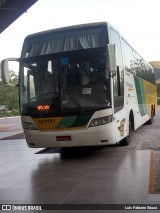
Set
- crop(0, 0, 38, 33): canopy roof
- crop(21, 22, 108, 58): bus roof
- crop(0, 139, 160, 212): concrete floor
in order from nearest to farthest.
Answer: crop(0, 139, 160, 212): concrete floor, crop(21, 22, 108, 58): bus roof, crop(0, 0, 38, 33): canopy roof

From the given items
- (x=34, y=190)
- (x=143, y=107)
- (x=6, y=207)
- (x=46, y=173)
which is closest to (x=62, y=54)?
(x=46, y=173)

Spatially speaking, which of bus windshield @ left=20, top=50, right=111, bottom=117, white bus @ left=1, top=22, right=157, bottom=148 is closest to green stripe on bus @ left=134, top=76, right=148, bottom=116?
white bus @ left=1, top=22, right=157, bottom=148

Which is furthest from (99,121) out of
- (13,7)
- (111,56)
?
(13,7)

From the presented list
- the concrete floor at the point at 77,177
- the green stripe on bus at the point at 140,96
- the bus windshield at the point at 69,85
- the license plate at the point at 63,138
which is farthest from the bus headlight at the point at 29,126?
the green stripe on bus at the point at 140,96

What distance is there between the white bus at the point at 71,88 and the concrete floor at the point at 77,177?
64 cm

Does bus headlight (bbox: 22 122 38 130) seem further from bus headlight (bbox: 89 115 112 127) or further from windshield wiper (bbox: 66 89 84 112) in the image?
bus headlight (bbox: 89 115 112 127)

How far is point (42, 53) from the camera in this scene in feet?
34.3

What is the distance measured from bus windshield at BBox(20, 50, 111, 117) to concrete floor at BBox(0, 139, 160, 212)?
1.43 m

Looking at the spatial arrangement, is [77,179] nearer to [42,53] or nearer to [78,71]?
[78,71]

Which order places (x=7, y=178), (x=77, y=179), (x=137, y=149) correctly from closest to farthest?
(x=77, y=179) → (x=7, y=178) → (x=137, y=149)

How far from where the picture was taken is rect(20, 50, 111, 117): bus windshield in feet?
32.4

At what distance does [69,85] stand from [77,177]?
2775 mm

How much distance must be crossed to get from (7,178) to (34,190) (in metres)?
1.45

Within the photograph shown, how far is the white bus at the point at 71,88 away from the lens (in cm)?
A: 986
